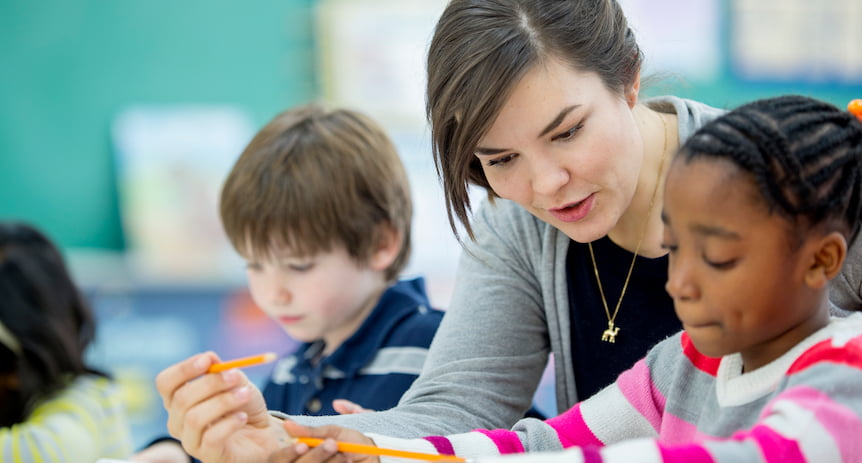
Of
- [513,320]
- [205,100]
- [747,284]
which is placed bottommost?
[205,100]

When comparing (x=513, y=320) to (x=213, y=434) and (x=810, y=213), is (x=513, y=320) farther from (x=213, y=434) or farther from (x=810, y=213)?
(x=810, y=213)

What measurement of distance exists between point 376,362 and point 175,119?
2645mm

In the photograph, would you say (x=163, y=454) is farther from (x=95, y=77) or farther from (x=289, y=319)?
(x=95, y=77)

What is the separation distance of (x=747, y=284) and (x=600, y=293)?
53 cm

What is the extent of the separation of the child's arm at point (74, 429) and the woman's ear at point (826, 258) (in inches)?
52.7

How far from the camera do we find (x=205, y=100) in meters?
3.92

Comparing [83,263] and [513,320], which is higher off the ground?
[513,320]

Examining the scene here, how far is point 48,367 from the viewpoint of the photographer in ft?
5.97

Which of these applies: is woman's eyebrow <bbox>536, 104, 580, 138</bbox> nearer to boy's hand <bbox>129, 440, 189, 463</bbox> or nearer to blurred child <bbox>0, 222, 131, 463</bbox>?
boy's hand <bbox>129, 440, 189, 463</bbox>

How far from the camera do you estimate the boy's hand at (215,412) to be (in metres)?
0.90

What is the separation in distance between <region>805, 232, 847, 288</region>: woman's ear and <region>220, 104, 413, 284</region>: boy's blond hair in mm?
901

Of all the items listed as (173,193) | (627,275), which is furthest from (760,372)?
(173,193)

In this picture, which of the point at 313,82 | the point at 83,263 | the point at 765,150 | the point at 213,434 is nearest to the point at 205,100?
the point at 313,82

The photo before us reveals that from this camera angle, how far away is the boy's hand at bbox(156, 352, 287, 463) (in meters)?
0.90
